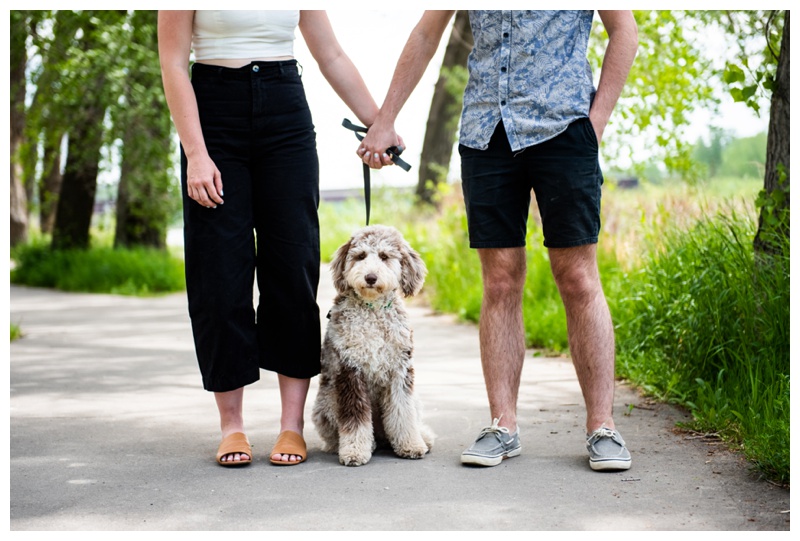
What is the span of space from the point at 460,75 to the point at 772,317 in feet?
29.7

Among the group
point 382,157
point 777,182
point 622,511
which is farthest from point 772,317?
point 382,157

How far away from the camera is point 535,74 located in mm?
3596

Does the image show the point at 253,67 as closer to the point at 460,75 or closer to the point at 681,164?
the point at 681,164

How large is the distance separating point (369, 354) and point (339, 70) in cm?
125

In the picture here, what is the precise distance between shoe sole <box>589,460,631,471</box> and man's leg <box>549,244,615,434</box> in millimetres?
187

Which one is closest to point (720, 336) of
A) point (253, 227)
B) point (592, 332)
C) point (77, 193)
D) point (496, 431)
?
point (592, 332)

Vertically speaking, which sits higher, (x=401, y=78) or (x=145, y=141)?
(x=145, y=141)

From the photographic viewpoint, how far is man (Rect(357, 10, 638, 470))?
3578 mm

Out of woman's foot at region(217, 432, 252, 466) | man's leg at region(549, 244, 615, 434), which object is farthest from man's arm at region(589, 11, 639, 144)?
woman's foot at region(217, 432, 252, 466)

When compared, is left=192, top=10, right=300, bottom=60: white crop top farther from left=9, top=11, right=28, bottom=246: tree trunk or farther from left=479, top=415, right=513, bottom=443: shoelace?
left=9, top=11, right=28, bottom=246: tree trunk

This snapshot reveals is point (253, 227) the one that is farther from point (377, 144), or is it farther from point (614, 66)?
point (614, 66)

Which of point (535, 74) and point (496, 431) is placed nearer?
point (535, 74)

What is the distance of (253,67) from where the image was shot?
145 inches

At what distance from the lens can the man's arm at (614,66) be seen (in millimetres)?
3613
